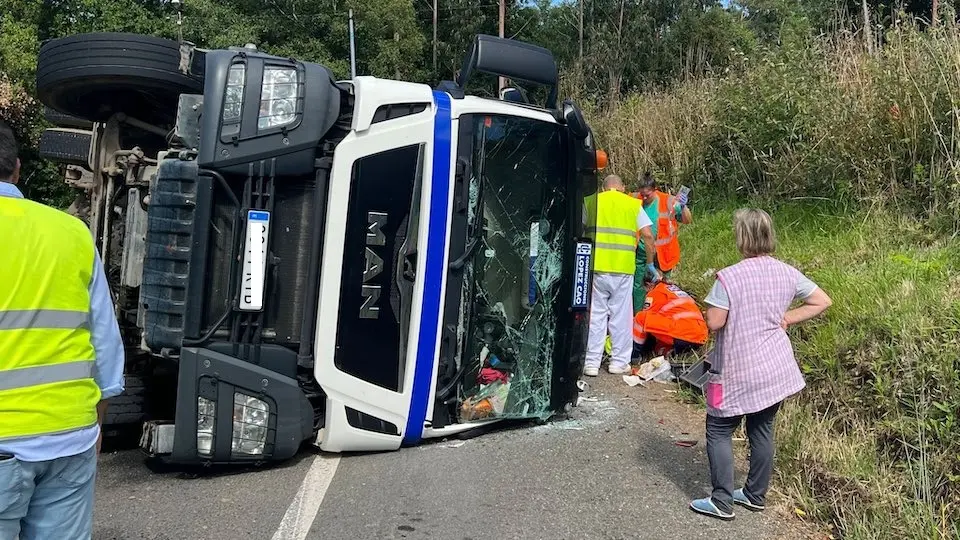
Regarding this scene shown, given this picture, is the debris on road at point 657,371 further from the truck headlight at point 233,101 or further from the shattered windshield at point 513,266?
the truck headlight at point 233,101

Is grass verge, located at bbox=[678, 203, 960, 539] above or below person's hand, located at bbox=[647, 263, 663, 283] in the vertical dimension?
below

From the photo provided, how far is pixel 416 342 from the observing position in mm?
3879

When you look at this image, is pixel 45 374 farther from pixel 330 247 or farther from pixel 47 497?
pixel 330 247

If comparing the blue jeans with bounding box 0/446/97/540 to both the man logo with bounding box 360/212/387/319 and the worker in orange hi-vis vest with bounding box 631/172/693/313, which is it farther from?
the worker in orange hi-vis vest with bounding box 631/172/693/313

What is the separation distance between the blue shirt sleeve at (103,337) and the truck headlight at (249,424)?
1.45 m

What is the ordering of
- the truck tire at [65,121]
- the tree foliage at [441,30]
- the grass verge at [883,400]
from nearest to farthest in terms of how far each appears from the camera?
1. the grass verge at [883,400]
2. the truck tire at [65,121]
3. the tree foliage at [441,30]

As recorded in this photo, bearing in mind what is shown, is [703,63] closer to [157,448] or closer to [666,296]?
[666,296]

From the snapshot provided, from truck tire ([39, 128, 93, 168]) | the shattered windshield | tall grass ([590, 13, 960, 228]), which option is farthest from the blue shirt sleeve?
tall grass ([590, 13, 960, 228])

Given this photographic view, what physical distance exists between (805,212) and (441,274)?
4.53 m

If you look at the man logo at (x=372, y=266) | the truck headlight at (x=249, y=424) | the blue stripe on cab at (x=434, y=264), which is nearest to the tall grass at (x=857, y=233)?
the blue stripe on cab at (x=434, y=264)

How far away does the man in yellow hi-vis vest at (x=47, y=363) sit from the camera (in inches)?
74.2

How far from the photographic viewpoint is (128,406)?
161 inches

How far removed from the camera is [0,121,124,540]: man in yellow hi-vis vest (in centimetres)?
189

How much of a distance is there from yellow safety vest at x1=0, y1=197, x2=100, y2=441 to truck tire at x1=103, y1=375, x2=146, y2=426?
7.16 feet
